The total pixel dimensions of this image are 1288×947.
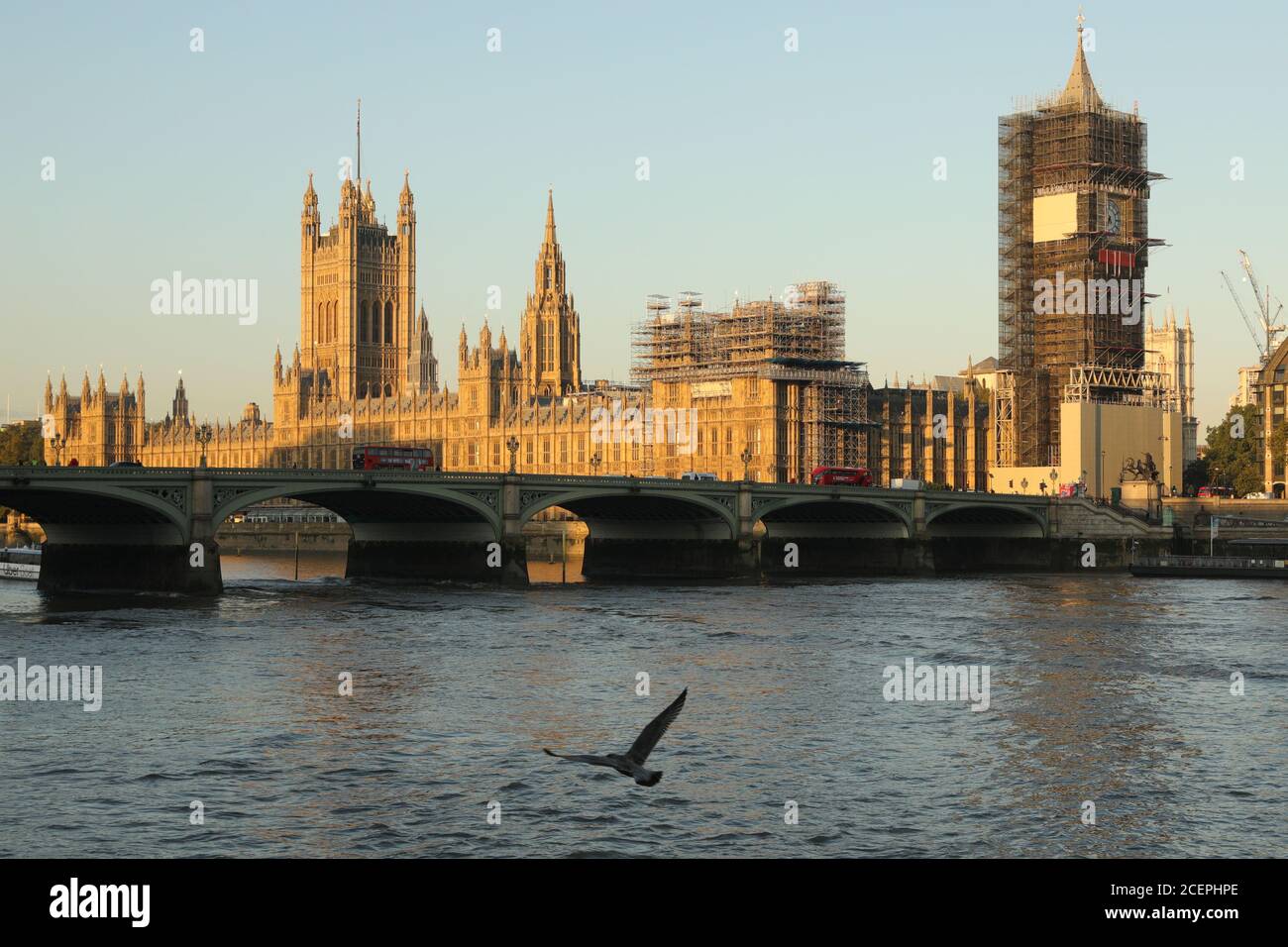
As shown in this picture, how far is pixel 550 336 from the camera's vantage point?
162875mm

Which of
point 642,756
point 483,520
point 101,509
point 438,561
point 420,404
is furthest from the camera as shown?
point 420,404

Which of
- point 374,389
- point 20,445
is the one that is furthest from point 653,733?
point 374,389

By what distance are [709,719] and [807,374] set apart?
308 feet

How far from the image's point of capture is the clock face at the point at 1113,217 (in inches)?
4695

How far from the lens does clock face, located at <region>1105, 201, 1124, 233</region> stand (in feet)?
391

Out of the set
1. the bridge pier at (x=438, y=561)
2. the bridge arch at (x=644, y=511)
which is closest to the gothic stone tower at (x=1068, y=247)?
the bridge arch at (x=644, y=511)

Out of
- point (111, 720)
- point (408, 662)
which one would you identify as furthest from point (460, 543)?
point (111, 720)

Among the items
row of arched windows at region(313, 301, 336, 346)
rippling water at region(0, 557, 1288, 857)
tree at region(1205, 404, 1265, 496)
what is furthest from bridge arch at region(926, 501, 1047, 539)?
row of arched windows at region(313, 301, 336, 346)

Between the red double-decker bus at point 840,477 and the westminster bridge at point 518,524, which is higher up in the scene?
the red double-decker bus at point 840,477

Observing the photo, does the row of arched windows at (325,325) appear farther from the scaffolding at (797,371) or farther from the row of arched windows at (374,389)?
the scaffolding at (797,371)

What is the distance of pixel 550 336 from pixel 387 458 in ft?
261

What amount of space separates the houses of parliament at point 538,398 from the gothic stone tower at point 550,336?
0.15 metres

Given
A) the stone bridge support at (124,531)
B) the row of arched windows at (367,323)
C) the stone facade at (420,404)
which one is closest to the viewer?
the stone bridge support at (124,531)

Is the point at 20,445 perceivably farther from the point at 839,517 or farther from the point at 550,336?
the point at 839,517
